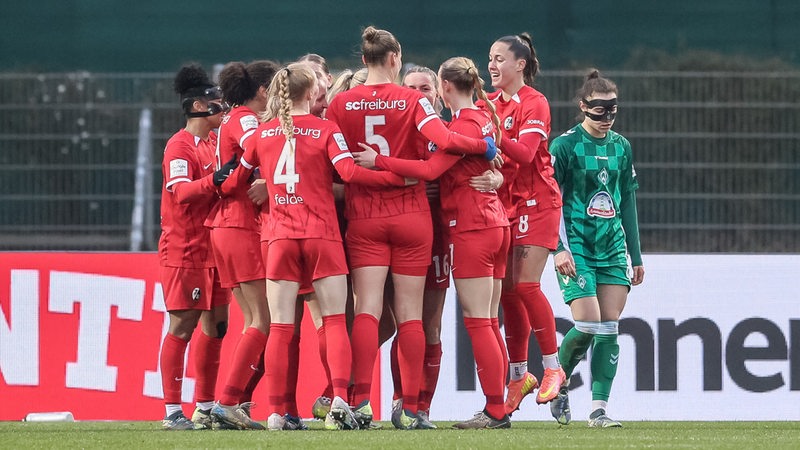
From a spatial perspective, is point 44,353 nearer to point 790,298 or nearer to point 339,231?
point 339,231

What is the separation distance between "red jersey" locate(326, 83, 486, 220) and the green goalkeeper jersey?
92 centimetres

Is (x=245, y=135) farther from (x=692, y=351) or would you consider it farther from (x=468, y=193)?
(x=692, y=351)

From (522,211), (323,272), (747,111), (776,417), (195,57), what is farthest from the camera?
(195,57)

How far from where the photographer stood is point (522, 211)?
8484 mm

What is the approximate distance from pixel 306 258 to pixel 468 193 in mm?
956

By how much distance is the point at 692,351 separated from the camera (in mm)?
10344

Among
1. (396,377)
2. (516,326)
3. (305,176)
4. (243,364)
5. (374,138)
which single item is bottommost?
(396,377)

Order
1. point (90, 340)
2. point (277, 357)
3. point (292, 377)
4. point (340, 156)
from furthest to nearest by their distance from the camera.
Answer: point (90, 340)
point (292, 377)
point (277, 357)
point (340, 156)

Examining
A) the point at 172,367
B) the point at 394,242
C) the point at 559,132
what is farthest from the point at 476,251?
the point at 559,132

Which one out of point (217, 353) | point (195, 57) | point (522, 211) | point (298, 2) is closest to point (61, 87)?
point (195, 57)

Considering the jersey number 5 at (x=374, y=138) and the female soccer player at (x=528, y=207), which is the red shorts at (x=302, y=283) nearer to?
the jersey number 5 at (x=374, y=138)

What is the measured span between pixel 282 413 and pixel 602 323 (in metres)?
1.95

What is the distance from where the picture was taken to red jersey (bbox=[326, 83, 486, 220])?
781 cm

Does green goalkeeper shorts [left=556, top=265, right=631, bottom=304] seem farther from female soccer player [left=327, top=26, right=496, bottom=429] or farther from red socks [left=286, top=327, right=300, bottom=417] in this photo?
red socks [left=286, top=327, right=300, bottom=417]
